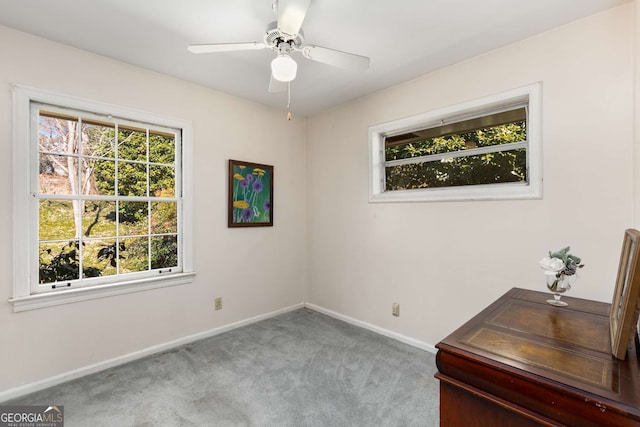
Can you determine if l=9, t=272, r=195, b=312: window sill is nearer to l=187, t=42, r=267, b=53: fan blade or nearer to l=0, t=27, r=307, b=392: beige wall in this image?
l=0, t=27, r=307, b=392: beige wall

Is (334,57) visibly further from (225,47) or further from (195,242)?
(195,242)

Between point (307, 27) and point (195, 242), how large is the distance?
2175 mm

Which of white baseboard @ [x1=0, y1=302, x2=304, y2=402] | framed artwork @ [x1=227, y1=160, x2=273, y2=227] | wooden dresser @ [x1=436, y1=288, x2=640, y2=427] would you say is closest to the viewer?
wooden dresser @ [x1=436, y1=288, x2=640, y2=427]

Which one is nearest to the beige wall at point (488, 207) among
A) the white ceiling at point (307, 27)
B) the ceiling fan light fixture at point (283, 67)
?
the white ceiling at point (307, 27)

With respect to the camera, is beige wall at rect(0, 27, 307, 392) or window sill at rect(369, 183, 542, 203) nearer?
beige wall at rect(0, 27, 307, 392)

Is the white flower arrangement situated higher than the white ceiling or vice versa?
the white ceiling

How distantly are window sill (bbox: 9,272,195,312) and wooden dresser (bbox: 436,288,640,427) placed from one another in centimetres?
255

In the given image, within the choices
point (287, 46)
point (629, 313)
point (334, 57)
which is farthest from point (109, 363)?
point (629, 313)

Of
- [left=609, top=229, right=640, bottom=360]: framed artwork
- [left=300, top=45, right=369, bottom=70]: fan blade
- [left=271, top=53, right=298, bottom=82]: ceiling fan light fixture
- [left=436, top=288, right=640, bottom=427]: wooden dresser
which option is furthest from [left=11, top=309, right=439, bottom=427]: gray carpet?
[left=300, top=45, right=369, bottom=70]: fan blade

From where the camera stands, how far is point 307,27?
2.05m

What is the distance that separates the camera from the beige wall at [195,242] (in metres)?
2.11

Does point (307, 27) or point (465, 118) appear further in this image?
point (465, 118)

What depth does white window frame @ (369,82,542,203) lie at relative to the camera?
218 centimetres

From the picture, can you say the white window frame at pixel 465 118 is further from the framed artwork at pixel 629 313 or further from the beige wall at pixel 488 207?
the framed artwork at pixel 629 313
